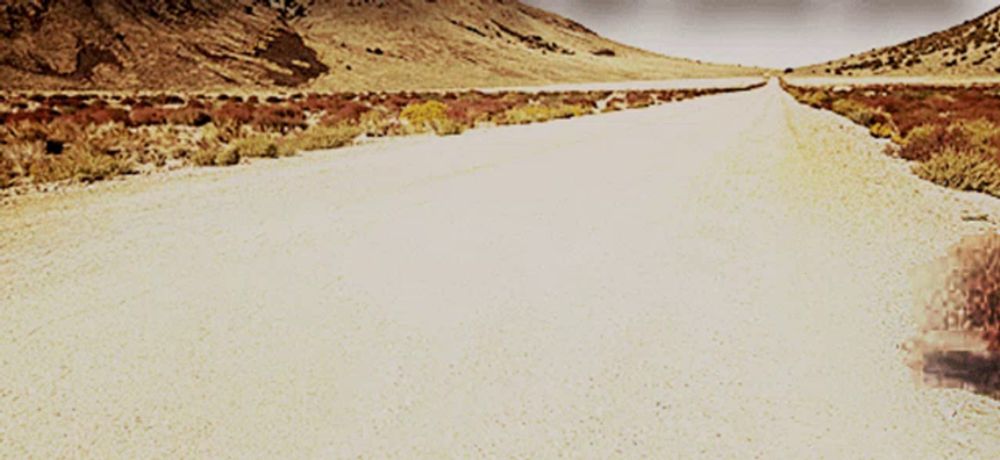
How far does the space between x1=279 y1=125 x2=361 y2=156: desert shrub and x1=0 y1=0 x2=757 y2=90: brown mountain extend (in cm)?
5393

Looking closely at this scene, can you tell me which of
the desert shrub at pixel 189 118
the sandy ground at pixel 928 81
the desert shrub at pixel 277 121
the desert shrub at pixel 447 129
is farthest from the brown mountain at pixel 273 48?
the desert shrub at pixel 447 129

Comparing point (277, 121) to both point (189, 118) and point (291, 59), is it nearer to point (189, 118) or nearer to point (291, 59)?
point (189, 118)

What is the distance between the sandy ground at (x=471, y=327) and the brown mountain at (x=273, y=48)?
63.2 metres

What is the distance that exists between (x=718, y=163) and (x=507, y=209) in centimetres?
538

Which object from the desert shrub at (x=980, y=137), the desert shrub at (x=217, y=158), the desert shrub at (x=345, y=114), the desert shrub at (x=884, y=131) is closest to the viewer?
the desert shrub at (x=217, y=158)

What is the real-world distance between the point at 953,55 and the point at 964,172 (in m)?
99.5

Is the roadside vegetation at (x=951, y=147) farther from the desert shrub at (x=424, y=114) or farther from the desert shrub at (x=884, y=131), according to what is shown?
the desert shrub at (x=424, y=114)

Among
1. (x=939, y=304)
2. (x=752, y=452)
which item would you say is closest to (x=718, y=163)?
(x=939, y=304)

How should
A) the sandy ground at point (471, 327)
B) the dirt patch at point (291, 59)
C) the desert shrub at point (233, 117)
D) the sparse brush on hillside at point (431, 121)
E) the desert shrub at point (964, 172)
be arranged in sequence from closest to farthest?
the sandy ground at point (471, 327)
the desert shrub at point (964, 172)
the sparse brush on hillside at point (431, 121)
the desert shrub at point (233, 117)
the dirt patch at point (291, 59)

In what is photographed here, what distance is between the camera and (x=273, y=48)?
75688mm

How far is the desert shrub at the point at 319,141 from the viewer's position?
12258 mm

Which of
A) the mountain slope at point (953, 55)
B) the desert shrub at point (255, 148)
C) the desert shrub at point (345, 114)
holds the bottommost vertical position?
the desert shrub at point (255, 148)

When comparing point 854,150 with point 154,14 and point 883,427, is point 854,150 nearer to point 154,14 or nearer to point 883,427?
point 883,427

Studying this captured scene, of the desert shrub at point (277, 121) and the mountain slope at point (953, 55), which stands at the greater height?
the mountain slope at point (953, 55)
